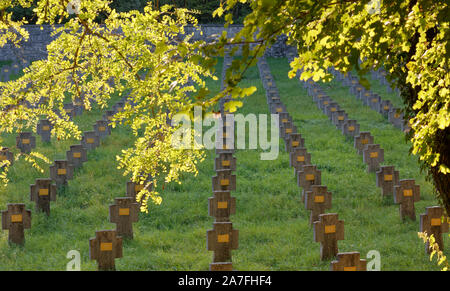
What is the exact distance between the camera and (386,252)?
988 centimetres

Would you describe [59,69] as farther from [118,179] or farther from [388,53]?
[118,179]

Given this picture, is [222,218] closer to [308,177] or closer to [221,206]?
[221,206]

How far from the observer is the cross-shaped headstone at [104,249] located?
29.1 ft

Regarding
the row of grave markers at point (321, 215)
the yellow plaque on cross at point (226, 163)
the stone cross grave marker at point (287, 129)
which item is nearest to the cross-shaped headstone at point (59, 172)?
the yellow plaque on cross at point (226, 163)

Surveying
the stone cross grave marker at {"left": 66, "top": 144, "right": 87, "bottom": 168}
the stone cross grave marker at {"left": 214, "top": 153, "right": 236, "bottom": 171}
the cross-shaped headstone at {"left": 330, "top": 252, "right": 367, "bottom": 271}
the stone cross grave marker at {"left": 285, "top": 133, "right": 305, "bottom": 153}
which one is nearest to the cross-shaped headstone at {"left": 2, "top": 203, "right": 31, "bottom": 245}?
the stone cross grave marker at {"left": 66, "top": 144, "right": 87, "bottom": 168}

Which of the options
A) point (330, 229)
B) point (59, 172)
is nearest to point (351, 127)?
point (59, 172)

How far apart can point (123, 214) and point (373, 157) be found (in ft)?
21.1

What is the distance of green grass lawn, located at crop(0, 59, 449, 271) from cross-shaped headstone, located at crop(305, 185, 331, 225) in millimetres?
294

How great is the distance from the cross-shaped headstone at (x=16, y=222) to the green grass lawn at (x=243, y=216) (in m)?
0.16

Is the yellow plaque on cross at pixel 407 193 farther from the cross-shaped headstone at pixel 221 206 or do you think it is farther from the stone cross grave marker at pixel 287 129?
the stone cross grave marker at pixel 287 129

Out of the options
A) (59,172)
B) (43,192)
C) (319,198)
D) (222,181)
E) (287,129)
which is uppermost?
(287,129)

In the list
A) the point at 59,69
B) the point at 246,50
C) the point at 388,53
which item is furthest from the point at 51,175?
the point at 246,50

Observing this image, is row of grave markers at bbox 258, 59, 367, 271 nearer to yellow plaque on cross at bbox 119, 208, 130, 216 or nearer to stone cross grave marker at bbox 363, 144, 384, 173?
stone cross grave marker at bbox 363, 144, 384, 173

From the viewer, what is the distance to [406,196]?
11.5m
